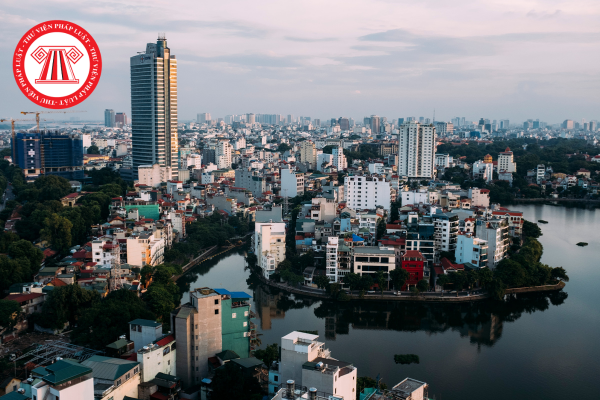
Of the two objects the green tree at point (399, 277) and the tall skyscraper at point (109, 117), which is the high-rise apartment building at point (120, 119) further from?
the green tree at point (399, 277)

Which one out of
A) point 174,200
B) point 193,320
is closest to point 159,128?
point 174,200

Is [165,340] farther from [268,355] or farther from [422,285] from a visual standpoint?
[422,285]

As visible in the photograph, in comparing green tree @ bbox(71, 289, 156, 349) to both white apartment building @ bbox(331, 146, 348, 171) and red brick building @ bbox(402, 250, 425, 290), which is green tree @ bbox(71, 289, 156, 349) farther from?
white apartment building @ bbox(331, 146, 348, 171)

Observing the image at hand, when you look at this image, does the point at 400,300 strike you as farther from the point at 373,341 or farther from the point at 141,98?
the point at 141,98

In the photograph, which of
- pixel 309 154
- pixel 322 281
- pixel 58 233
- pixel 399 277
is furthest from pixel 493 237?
pixel 309 154

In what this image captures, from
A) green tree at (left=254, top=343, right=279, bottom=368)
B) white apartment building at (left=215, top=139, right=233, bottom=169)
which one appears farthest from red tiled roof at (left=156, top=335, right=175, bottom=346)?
white apartment building at (left=215, top=139, right=233, bottom=169)

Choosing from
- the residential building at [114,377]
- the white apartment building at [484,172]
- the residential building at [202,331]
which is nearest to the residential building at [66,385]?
the residential building at [114,377]
